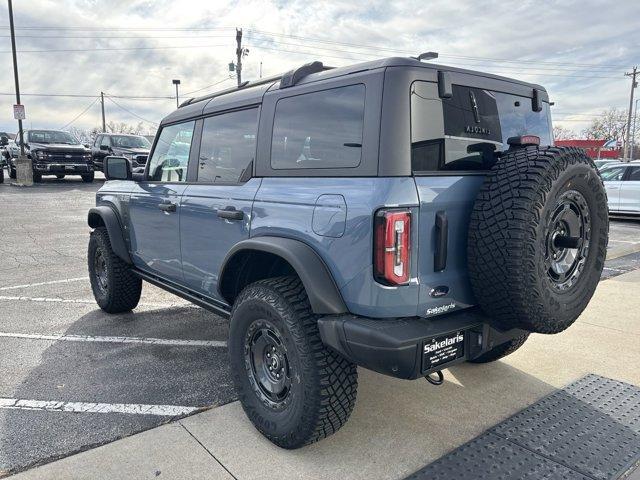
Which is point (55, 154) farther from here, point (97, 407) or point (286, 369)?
point (286, 369)

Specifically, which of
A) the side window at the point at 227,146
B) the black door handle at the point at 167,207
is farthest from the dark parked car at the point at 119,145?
the side window at the point at 227,146

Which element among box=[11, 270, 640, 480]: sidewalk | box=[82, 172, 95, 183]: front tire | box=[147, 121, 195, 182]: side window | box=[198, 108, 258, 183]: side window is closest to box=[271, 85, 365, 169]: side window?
box=[198, 108, 258, 183]: side window

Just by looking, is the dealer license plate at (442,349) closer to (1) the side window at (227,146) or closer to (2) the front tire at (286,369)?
(2) the front tire at (286,369)

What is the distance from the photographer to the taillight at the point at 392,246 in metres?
2.11

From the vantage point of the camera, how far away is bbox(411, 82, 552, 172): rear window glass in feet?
7.55

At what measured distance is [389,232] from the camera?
2.11m

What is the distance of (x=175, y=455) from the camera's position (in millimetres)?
2525

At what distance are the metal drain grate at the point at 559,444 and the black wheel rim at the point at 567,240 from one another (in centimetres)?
87

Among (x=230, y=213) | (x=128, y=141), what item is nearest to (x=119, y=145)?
(x=128, y=141)

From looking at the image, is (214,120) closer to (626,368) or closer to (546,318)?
(546,318)

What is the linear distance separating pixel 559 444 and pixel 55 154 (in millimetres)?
19138

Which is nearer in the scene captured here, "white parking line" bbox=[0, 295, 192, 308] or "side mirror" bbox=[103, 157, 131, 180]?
"side mirror" bbox=[103, 157, 131, 180]

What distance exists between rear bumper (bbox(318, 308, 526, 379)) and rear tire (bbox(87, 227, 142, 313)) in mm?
2999

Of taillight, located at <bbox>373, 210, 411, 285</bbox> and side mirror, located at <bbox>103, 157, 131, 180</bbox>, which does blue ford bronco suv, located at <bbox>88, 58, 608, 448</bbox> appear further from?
side mirror, located at <bbox>103, 157, 131, 180</bbox>
